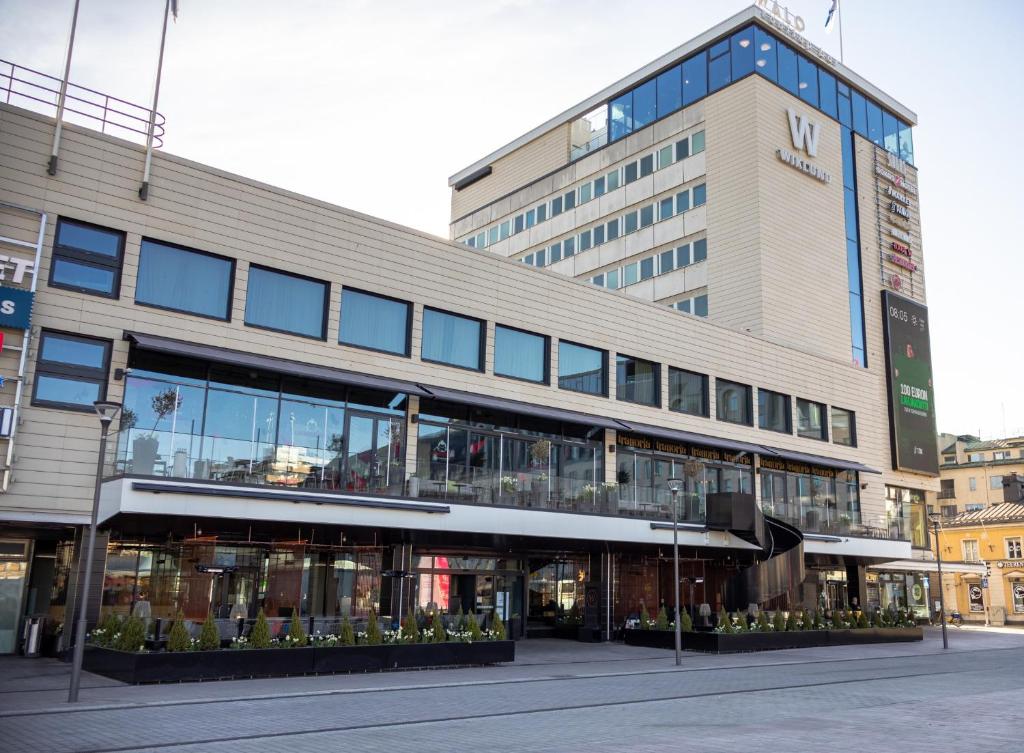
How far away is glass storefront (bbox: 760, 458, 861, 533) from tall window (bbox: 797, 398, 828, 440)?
4.91 feet

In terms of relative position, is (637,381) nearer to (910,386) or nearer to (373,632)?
(373,632)

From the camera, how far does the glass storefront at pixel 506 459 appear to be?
2680cm

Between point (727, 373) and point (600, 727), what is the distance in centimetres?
2640

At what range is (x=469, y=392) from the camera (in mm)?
29578

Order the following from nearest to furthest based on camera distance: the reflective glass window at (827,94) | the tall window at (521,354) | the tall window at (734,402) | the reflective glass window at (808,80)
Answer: the tall window at (521,354) → the tall window at (734,402) → the reflective glass window at (808,80) → the reflective glass window at (827,94)

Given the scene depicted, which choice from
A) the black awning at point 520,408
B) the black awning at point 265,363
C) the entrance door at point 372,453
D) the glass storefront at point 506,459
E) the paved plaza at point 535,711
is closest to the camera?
the paved plaza at point 535,711

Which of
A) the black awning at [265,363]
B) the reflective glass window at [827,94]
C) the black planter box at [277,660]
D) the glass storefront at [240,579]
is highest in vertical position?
the reflective glass window at [827,94]

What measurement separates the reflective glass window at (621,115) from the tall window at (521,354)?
89.4ft

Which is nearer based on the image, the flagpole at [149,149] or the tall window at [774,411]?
the flagpole at [149,149]

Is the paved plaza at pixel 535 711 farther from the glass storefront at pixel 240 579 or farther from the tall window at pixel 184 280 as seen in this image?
the tall window at pixel 184 280

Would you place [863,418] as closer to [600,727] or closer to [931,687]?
[931,687]

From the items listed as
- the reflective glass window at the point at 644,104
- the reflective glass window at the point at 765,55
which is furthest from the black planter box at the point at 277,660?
the reflective glass window at the point at 644,104

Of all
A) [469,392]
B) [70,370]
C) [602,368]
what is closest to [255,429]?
[70,370]

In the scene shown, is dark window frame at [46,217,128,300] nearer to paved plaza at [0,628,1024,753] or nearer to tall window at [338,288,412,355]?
tall window at [338,288,412,355]
